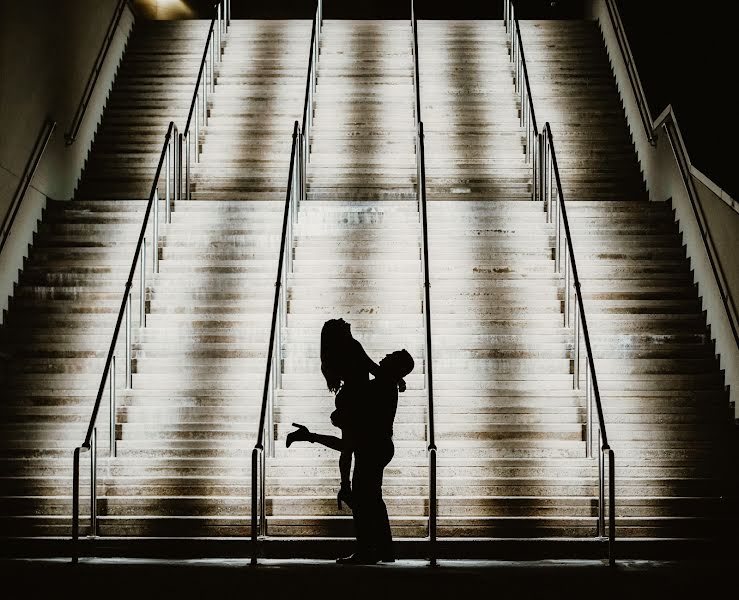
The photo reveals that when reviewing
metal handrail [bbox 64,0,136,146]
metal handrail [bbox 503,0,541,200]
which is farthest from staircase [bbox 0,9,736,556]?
metal handrail [bbox 64,0,136,146]

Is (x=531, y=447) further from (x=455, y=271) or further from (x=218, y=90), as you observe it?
(x=218, y=90)

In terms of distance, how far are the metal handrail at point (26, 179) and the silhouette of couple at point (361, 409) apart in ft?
19.0

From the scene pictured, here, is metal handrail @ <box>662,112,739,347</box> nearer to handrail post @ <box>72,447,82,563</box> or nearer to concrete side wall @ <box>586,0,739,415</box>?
concrete side wall @ <box>586,0,739,415</box>

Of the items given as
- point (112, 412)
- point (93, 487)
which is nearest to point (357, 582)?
point (93, 487)

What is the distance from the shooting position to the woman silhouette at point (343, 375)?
6.07 metres

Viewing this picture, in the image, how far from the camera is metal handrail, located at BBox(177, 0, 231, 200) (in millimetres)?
13008

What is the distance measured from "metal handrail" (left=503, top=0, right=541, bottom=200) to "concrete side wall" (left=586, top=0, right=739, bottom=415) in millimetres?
1431

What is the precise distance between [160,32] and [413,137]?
533 centimetres

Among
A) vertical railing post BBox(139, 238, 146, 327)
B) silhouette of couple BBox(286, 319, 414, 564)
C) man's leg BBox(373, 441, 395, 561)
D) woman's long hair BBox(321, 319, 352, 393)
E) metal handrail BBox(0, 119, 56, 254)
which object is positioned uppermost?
metal handrail BBox(0, 119, 56, 254)

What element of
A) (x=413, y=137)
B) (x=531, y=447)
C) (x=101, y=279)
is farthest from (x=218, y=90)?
(x=531, y=447)

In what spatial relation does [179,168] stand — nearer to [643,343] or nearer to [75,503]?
[643,343]

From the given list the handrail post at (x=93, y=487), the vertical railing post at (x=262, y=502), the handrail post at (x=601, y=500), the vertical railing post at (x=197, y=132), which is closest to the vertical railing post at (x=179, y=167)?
the vertical railing post at (x=197, y=132)

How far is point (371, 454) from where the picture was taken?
243 inches

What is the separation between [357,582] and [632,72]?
10.3m
